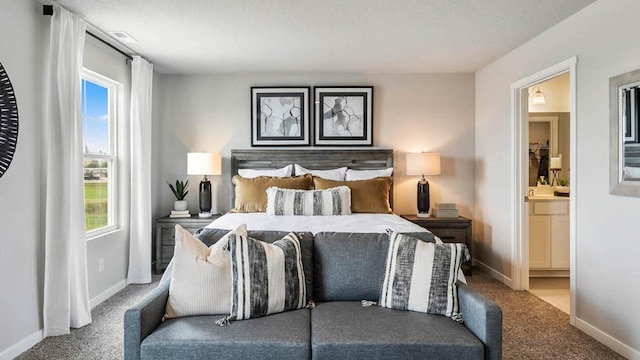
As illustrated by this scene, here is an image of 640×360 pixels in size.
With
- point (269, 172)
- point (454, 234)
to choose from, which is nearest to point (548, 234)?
point (454, 234)

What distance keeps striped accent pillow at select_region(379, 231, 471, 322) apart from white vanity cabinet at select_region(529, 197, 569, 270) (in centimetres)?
275

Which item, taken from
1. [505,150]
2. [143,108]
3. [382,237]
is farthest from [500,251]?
[143,108]

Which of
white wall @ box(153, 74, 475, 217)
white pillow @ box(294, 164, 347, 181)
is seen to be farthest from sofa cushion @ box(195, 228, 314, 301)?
white wall @ box(153, 74, 475, 217)

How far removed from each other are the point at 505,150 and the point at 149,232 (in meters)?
4.03

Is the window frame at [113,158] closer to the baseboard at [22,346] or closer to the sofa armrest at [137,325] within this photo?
the baseboard at [22,346]

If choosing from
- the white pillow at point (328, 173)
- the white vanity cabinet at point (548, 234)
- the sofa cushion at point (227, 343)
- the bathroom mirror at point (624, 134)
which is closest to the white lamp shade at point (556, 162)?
the white vanity cabinet at point (548, 234)

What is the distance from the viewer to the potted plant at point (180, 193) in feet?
15.8

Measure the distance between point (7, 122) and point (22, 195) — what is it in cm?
51

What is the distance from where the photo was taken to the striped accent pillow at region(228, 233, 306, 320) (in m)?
2.09

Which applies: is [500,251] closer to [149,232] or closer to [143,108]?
[149,232]

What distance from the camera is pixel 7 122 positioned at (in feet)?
8.43

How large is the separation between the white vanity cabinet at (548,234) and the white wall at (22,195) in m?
4.72

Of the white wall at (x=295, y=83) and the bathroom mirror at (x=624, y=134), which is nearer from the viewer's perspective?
the bathroom mirror at (x=624, y=134)

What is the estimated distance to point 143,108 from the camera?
4418mm
